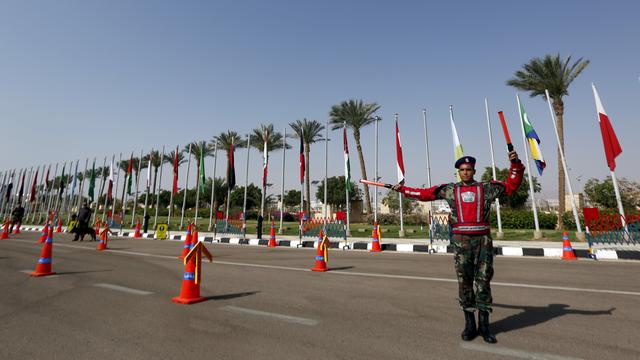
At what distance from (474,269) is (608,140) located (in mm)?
14895

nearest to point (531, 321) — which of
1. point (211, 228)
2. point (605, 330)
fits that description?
point (605, 330)

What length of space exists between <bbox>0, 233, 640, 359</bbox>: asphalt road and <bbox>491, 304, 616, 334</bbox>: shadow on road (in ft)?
0.04

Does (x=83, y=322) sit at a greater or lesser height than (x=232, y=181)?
lesser

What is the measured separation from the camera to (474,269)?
144 inches

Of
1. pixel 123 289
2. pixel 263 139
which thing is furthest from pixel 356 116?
pixel 123 289

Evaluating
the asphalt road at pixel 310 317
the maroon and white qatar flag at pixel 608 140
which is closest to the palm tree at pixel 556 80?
the maroon and white qatar flag at pixel 608 140

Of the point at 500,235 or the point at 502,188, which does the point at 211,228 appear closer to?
the point at 500,235

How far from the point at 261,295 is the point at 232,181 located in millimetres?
21728

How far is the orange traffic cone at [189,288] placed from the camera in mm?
5168

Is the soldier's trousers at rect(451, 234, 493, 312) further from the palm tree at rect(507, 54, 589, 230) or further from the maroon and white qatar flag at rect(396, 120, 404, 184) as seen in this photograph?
the palm tree at rect(507, 54, 589, 230)

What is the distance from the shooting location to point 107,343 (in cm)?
340

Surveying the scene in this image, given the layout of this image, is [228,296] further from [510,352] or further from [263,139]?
[263,139]

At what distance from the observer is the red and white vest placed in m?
3.70

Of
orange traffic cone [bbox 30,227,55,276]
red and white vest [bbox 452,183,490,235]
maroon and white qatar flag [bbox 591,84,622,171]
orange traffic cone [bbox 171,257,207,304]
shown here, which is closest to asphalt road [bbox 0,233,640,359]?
orange traffic cone [bbox 171,257,207,304]
